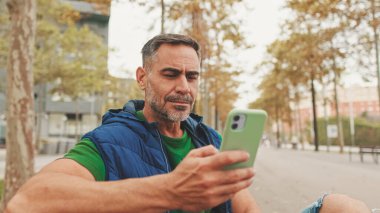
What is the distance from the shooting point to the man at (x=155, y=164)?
111cm

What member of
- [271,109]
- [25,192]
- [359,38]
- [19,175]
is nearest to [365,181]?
[359,38]

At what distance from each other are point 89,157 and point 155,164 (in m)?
0.33

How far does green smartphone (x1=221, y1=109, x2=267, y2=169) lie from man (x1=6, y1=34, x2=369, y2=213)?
1.5 inches

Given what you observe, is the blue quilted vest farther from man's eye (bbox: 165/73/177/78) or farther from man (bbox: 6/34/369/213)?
man's eye (bbox: 165/73/177/78)

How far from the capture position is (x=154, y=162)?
1798 millimetres

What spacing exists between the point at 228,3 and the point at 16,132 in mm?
8134

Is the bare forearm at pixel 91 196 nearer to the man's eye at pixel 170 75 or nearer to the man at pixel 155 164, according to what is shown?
the man at pixel 155 164

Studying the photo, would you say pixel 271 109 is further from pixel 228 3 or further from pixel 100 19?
pixel 228 3

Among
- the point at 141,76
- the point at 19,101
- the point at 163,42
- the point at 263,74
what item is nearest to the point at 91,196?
the point at 163,42

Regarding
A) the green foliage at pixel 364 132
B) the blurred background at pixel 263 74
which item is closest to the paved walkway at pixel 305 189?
the blurred background at pixel 263 74

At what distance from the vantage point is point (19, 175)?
233 inches

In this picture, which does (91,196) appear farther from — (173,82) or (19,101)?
(19,101)

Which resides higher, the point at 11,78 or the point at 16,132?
the point at 11,78

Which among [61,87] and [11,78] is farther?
[61,87]
